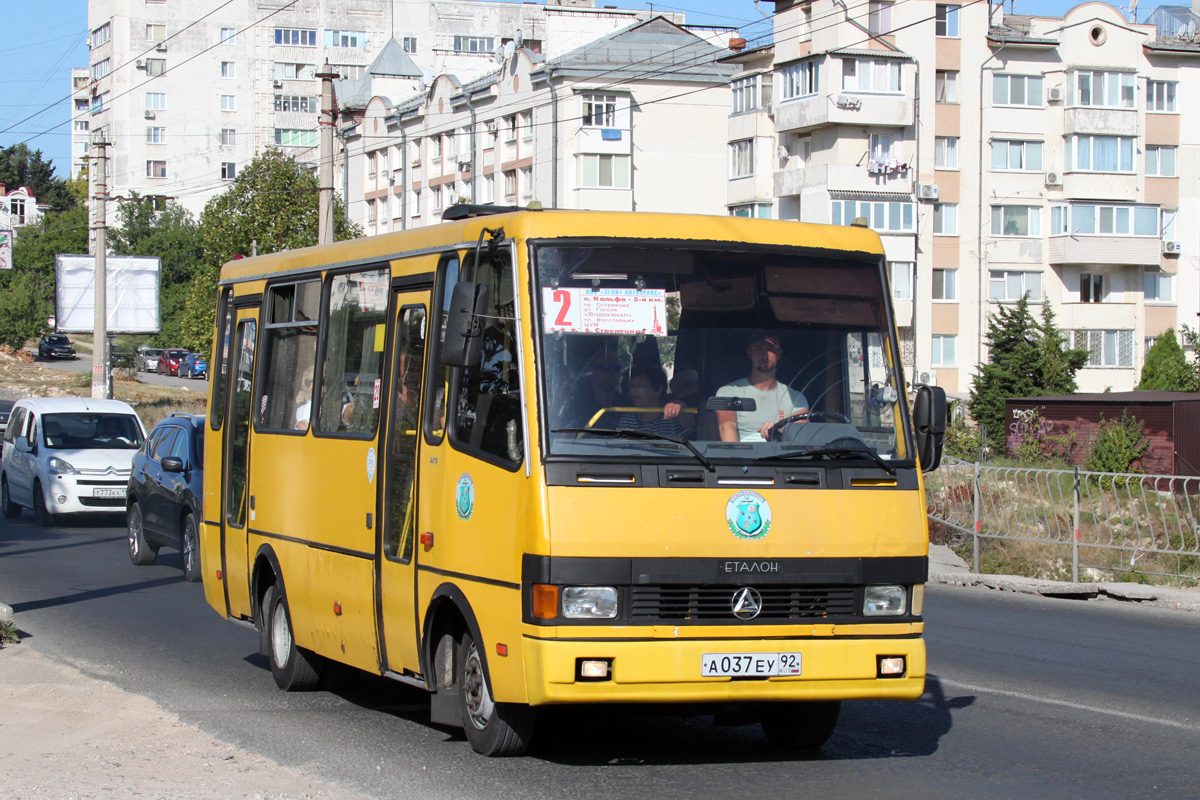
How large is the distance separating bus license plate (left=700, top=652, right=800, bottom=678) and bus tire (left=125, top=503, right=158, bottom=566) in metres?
12.4

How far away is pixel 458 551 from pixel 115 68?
11920cm

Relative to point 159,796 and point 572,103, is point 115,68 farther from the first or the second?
point 159,796

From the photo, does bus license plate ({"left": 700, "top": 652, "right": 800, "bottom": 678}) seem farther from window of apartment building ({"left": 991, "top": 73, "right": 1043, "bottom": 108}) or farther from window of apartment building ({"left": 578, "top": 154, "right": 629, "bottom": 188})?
window of apartment building ({"left": 578, "top": 154, "right": 629, "bottom": 188})

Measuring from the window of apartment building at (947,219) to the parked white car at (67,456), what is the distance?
48598 mm

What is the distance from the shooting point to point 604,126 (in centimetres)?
7231

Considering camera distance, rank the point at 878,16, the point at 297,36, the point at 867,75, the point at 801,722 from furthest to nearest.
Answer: the point at 297,36 → the point at 878,16 → the point at 867,75 → the point at 801,722

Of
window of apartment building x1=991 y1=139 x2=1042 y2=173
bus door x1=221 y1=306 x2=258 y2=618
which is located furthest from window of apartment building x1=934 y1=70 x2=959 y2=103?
bus door x1=221 y1=306 x2=258 y2=618

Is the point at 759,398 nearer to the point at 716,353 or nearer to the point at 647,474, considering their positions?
the point at 716,353

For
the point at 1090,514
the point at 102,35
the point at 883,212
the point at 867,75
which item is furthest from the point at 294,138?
the point at 1090,514

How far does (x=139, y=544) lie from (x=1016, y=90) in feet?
188

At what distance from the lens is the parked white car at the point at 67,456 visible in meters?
22.0

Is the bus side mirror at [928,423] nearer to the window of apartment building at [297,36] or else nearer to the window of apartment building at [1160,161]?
the window of apartment building at [1160,161]

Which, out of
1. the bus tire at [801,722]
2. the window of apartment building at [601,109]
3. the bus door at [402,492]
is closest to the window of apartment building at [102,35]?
the window of apartment building at [601,109]

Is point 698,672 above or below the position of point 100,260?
below
